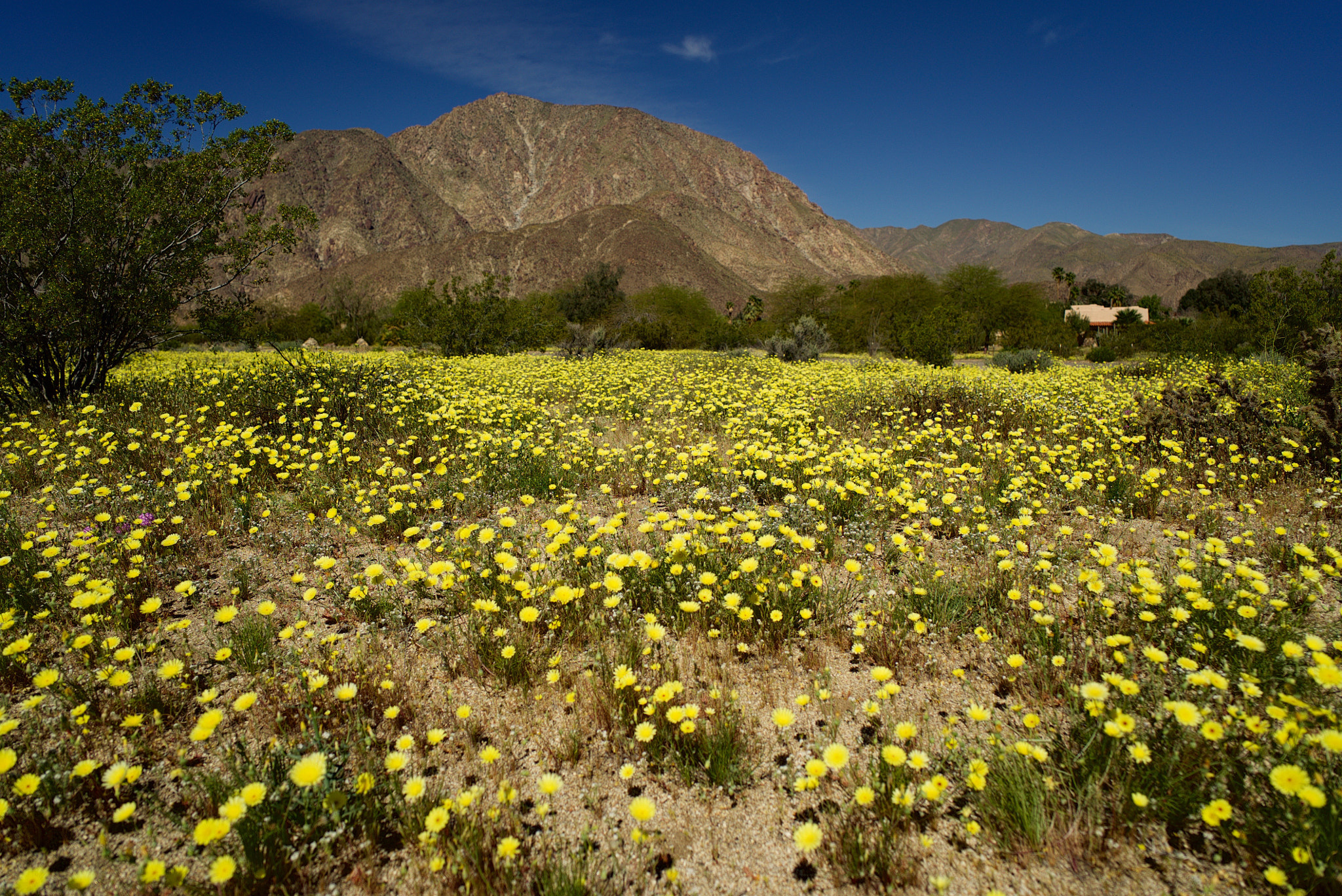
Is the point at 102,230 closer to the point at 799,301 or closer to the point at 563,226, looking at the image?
the point at 799,301

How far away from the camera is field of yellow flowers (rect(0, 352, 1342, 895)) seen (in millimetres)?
1800

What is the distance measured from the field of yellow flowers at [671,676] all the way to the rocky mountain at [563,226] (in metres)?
103

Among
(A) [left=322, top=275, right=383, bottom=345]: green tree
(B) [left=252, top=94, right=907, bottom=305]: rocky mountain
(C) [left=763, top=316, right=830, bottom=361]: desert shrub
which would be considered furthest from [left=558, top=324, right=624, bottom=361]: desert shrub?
(B) [left=252, top=94, right=907, bottom=305]: rocky mountain

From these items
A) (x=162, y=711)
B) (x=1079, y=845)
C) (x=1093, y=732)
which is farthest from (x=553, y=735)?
(x=1093, y=732)

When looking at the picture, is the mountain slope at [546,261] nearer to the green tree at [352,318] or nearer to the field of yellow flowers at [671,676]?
the green tree at [352,318]

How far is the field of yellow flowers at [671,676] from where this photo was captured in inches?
70.9

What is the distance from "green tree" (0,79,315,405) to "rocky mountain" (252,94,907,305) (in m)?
96.8

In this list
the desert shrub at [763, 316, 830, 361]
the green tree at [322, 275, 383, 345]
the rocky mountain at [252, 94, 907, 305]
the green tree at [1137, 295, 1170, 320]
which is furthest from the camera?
the rocky mountain at [252, 94, 907, 305]

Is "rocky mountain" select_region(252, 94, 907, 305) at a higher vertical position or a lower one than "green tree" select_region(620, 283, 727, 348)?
higher

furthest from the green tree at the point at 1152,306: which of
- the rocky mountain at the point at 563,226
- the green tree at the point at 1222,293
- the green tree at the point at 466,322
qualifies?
the green tree at the point at 466,322

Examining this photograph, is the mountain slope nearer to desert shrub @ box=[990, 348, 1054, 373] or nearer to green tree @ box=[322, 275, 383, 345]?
green tree @ box=[322, 275, 383, 345]

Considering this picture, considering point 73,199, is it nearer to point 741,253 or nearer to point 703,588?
point 703,588

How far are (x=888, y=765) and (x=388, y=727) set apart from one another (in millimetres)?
2132

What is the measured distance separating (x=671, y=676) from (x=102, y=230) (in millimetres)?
10701
